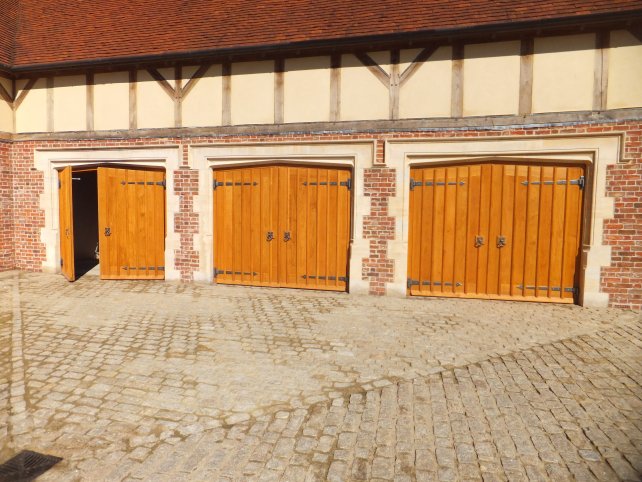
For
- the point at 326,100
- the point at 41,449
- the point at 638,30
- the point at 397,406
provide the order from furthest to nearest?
1. the point at 326,100
2. the point at 638,30
3. the point at 397,406
4. the point at 41,449

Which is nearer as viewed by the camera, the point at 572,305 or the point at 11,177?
the point at 572,305

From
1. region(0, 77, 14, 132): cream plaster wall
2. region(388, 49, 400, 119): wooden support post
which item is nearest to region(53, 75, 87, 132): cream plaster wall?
region(0, 77, 14, 132): cream plaster wall

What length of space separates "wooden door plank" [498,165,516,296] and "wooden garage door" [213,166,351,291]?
2.55 metres

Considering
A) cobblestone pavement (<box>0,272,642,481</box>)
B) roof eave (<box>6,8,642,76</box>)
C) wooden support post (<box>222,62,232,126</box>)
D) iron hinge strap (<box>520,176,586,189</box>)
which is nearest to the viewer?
→ cobblestone pavement (<box>0,272,642,481</box>)

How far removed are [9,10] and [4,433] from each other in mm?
10259

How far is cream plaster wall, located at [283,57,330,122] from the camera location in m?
7.08

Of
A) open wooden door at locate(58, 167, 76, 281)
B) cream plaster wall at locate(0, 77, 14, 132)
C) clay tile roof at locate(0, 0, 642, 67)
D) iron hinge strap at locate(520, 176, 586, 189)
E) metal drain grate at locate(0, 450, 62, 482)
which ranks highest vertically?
clay tile roof at locate(0, 0, 642, 67)

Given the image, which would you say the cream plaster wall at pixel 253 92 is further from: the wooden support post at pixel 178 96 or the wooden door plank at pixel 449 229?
the wooden door plank at pixel 449 229

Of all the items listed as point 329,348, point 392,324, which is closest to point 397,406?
point 329,348

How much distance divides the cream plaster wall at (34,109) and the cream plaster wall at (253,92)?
4111 mm

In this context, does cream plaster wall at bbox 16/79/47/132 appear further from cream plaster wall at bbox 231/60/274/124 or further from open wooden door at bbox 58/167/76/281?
cream plaster wall at bbox 231/60/274/124

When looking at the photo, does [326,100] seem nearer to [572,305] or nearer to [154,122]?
[154,122]

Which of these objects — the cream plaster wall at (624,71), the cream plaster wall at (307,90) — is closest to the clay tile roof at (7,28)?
the cream plaster wall at (307,90)

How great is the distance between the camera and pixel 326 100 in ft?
23.3
